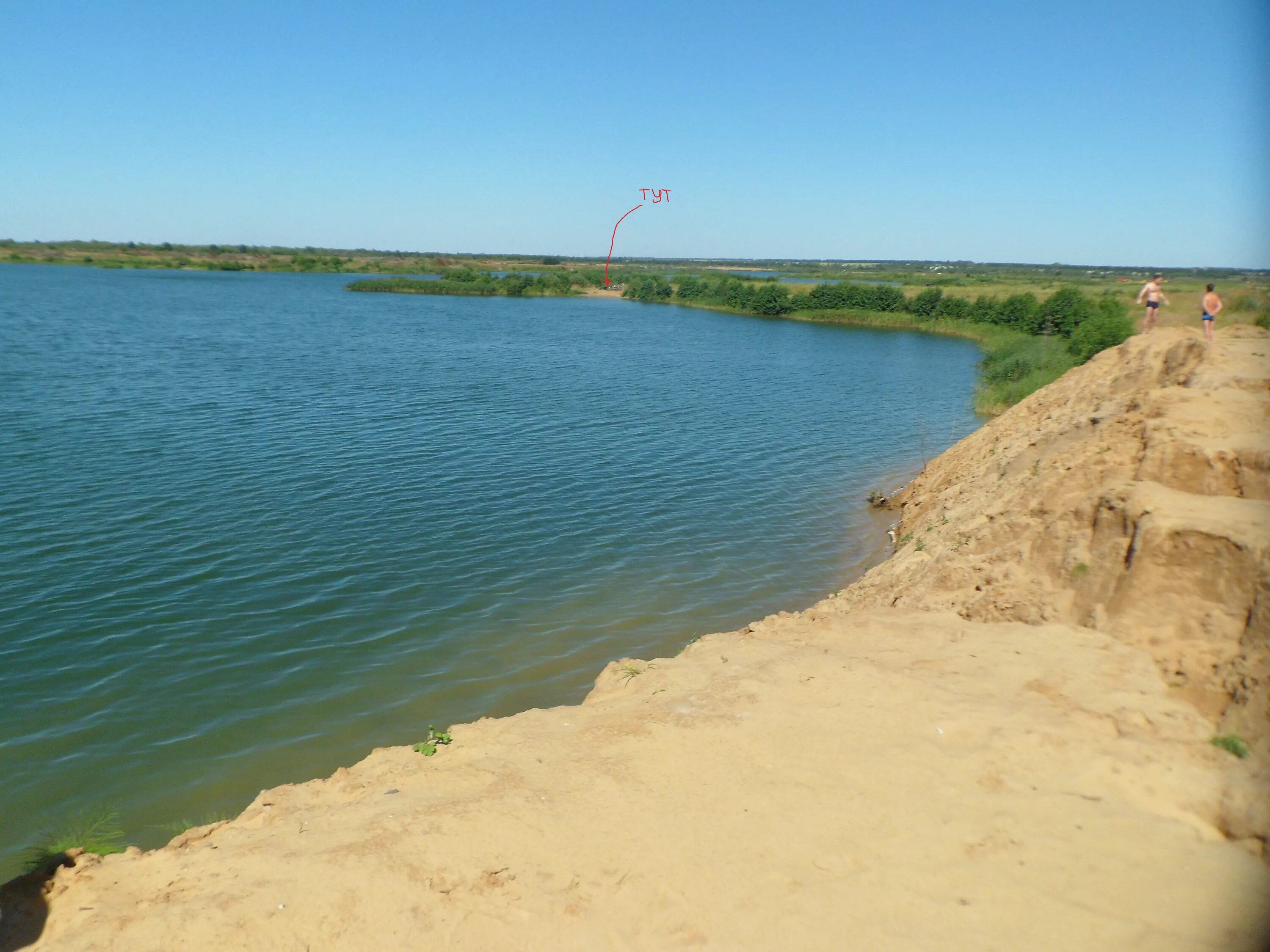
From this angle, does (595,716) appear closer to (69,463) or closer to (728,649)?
(728,649)

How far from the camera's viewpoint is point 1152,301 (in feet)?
69.5

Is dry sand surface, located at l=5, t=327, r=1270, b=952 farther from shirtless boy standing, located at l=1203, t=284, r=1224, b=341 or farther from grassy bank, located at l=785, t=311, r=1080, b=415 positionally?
grassy bank, located at l=785, t=311, r=1080, b=415

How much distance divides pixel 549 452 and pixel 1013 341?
1207 inches

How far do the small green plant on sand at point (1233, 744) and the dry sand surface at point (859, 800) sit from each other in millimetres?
68

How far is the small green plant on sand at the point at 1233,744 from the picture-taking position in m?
7.00

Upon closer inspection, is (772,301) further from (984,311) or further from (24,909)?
(24,909)

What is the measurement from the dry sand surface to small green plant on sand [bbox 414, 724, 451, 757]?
5.7 inches

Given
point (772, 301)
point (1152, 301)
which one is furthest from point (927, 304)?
point (1152, 301)

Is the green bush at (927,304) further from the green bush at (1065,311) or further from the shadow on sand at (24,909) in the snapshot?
the shadow on sand at (24,909)

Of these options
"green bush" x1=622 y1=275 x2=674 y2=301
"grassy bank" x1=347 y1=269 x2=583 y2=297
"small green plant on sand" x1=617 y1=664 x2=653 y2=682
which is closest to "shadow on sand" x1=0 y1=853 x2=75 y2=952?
"small green plant on sand" x1=617 y1=664 x2=653 y2=682

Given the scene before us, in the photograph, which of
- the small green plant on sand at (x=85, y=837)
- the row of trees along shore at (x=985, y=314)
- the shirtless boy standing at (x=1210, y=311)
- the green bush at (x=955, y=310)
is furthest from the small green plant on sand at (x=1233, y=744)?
the green bush at (x=955, y=310)

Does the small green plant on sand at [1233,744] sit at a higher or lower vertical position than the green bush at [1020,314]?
lower

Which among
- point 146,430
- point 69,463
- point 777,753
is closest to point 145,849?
point 777,753

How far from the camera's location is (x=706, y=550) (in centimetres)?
1691
